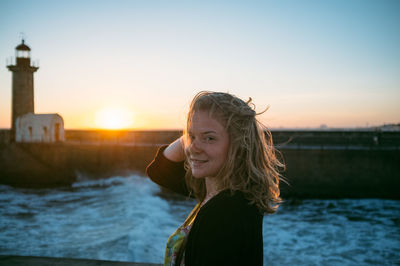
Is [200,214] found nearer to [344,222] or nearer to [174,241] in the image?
[174,241]

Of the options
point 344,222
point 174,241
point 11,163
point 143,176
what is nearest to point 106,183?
point 143,176

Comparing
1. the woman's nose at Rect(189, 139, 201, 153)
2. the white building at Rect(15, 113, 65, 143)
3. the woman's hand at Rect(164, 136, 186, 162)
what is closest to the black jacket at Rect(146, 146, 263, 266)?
the woman's nose at Rect(189, 139, 201, 153)

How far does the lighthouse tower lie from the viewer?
2216cm

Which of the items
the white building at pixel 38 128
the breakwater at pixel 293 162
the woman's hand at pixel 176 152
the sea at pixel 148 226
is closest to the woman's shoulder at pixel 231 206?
the woman's hand at pixel 176 152

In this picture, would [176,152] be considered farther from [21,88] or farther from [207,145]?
[21,88]

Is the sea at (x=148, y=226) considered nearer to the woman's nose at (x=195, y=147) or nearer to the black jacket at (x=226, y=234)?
the woman's nose at (x=195, y=147)

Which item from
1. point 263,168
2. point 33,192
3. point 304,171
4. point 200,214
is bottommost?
point 33,192

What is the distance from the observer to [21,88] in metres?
22.3

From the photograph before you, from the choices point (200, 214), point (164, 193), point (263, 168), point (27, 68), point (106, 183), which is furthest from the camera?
point (27, 68)

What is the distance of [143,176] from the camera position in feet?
60.4

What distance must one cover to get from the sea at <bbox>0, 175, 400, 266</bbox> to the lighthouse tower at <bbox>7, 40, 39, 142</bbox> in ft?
24.8

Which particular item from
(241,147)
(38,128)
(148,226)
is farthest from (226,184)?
(38,128)

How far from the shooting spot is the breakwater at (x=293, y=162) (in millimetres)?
16031

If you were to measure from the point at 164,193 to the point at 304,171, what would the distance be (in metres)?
7.95
